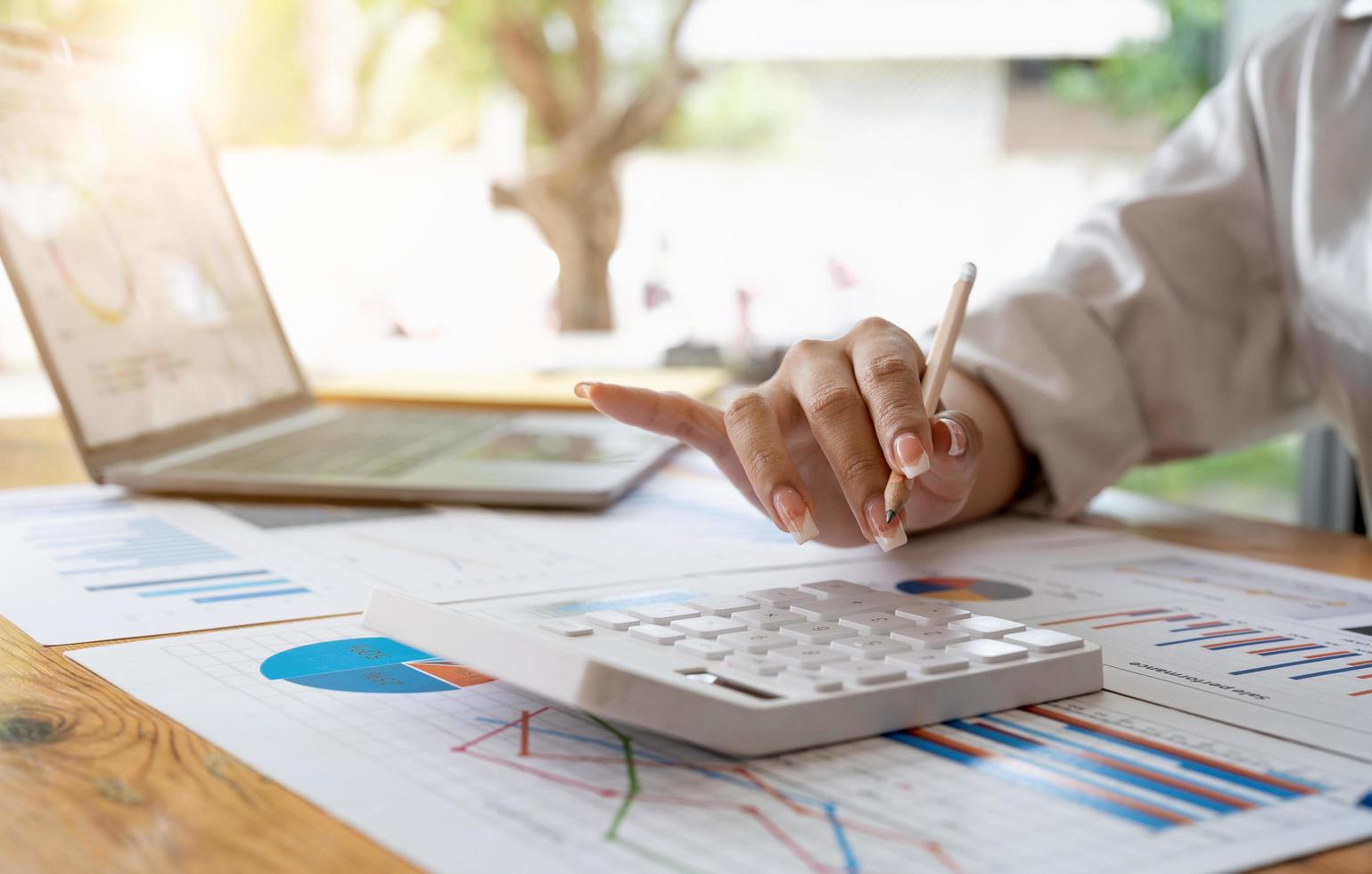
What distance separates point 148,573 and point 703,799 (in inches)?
14.1

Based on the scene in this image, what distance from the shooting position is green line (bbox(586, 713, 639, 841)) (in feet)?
0.96

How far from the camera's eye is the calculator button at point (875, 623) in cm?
40

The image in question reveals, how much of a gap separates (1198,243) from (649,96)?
101 inches

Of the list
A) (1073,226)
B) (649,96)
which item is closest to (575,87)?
(649,96)

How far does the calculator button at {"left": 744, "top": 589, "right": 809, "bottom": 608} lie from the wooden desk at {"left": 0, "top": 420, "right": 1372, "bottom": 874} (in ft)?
0.58

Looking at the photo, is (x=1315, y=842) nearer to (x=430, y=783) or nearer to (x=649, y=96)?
(x=430, y=783)

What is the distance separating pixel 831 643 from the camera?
15.2 inches

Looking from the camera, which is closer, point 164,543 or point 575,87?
point 164,543

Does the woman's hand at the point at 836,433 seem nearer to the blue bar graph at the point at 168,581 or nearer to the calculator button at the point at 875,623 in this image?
the calculator button at the point at 875,623

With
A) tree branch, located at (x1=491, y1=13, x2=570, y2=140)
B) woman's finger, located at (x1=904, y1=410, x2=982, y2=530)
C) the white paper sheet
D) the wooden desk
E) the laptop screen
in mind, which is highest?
tree branch, located at (x1=491, y1=13, x2=570, y2=140)

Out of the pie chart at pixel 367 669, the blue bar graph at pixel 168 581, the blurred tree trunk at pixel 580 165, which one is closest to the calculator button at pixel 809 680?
the pie chart at pixel 367 669

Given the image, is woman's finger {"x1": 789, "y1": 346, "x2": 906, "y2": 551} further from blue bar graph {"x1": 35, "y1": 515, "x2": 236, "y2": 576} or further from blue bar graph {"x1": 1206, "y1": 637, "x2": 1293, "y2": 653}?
blue bar graph {"x1": 35, "y1": 515, "x2": 236, "y2": 576}

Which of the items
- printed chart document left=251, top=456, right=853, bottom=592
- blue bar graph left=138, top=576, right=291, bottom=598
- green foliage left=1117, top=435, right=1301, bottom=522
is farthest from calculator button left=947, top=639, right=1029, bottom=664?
green foliage left=1117, top=435, right=1301, bottom=522

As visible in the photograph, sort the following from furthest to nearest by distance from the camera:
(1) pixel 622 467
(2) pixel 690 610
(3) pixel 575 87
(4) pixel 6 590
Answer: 1. (3) pixel 575 87
2. (1) pixel 622 467
3. (4) pixel 6 590
4. (2) pixel 690 610
